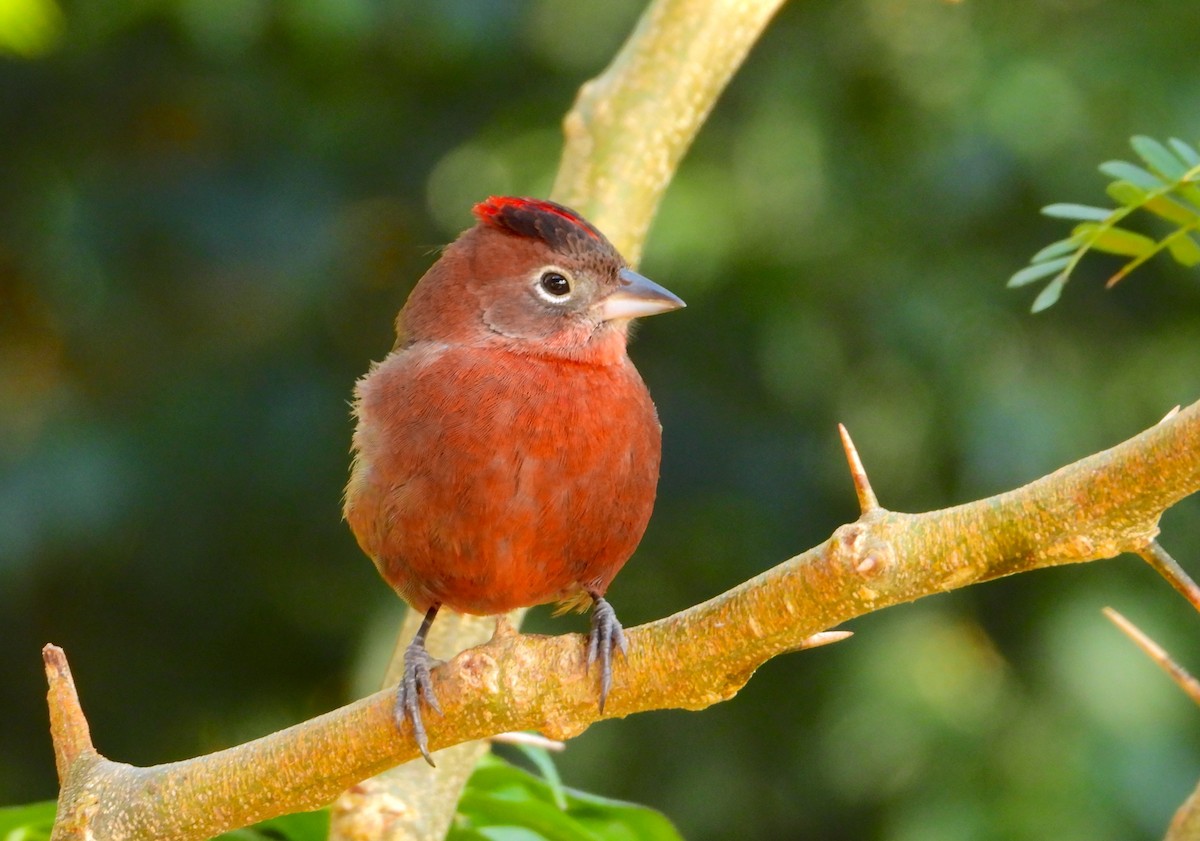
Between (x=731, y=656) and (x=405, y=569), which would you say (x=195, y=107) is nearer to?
(x=405, y=569)

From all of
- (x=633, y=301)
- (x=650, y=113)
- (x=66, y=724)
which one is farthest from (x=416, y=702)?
(x=650, y=113)

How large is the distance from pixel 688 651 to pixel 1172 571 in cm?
68

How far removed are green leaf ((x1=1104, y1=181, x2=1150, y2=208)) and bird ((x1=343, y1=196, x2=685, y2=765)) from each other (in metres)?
1.05

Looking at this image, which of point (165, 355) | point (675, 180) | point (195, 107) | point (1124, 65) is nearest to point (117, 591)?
point (165, 355)

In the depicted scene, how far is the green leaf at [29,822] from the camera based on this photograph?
2.70 meters

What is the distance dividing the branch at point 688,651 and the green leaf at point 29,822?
27 centimetres

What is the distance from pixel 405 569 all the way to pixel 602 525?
40 centimetres

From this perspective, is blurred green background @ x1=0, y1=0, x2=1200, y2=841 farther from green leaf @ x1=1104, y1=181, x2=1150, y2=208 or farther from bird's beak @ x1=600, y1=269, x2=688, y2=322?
green leaf @ x1=1104, y1=181, x2=1150, y2=208

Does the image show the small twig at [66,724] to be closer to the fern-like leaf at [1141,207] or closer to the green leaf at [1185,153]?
the fern-like leaf at [1141,207]

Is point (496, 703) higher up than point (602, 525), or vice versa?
point (602, 525)

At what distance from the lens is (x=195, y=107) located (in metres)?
6.62

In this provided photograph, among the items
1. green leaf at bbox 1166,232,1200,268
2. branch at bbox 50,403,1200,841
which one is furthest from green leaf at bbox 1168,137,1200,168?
branch at bbox 50,403,1200,841

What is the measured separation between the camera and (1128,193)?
2301 millimetres

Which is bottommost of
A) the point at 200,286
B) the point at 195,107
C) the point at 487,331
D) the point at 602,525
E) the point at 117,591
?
the point at 602,525
